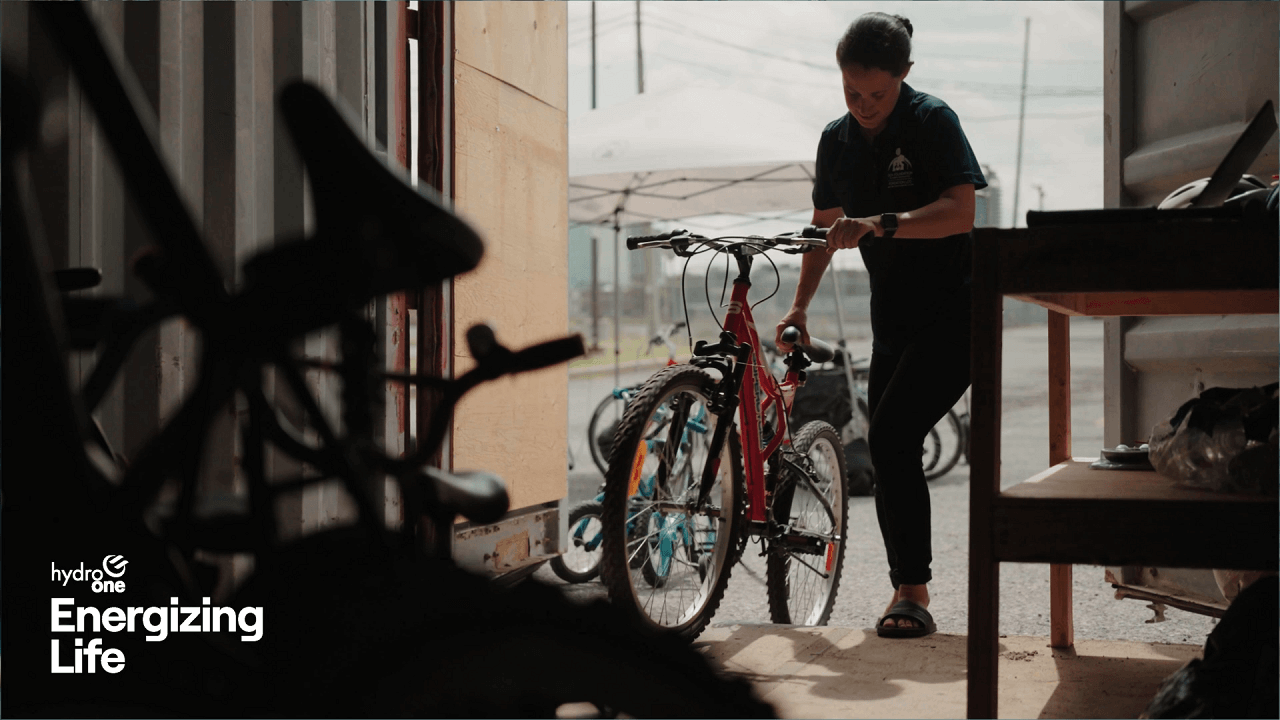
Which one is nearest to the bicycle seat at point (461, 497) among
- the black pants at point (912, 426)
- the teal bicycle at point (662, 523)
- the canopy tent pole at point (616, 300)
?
the teal bicycle at point (662, 523)

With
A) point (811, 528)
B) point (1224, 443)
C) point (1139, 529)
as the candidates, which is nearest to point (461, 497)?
point (1139, 529)

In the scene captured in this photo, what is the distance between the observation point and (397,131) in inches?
101

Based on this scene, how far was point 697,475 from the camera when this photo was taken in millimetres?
2486

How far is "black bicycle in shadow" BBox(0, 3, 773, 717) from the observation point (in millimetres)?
1151

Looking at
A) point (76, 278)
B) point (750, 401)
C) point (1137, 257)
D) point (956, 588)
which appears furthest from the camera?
point (956, 588)

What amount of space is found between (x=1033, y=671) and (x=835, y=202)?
128 centimetres

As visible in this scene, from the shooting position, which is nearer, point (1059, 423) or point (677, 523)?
point (1059, 423)

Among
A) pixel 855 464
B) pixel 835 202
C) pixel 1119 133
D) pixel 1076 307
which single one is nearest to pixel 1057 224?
pixel 1076 307

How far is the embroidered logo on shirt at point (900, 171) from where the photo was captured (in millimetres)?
2414

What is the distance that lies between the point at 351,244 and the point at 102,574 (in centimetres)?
62

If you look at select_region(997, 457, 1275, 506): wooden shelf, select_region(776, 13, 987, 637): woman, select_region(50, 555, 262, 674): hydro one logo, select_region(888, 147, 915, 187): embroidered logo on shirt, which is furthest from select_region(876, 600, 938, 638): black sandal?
select_region(50, 555, 262, 674): hydro one logo

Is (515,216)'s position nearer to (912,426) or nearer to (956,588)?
(912,426)

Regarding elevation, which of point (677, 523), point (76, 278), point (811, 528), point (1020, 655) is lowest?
point (1020, 655)

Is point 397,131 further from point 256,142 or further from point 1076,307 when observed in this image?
point 1076,307
